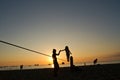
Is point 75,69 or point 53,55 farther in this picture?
point 75,69

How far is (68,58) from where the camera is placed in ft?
73.9

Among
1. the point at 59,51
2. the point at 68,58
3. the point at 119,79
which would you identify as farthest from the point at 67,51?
the point at 119,79

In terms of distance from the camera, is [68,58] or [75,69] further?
[75,69]

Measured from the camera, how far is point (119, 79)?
1402 centimetres

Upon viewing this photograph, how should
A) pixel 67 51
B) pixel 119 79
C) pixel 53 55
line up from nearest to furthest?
pixel 119 79
pixel 53 55
pixel 67 51

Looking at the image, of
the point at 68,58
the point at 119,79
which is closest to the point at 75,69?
the point at 68,58

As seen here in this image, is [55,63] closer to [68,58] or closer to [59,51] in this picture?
[59,51]

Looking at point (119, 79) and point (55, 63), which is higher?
point (55, 63)

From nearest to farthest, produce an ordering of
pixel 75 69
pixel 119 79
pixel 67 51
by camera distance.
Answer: pixel 119 79 → pixel 67 51 → pixel 75 69

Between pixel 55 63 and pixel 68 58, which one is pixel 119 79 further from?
pixel 68 58

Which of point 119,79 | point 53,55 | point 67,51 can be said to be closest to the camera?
point 119,79

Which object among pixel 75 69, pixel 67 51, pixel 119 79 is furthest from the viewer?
pixel 75 69

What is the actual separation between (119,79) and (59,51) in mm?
6672

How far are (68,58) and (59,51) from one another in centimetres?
357
